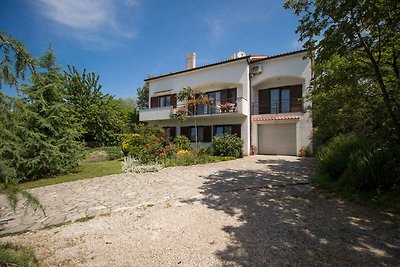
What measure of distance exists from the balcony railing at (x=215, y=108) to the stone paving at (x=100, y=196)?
31.8 ft

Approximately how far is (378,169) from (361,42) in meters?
3.42

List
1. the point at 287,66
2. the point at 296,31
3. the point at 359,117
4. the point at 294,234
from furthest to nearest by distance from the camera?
the point at 287,66
the point at 359,117
the point at 296,31
the point at 294,234

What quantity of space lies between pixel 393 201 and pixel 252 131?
1342 cm

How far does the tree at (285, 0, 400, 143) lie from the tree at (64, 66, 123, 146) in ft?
66.4

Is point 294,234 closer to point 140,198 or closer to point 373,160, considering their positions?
point 373,160

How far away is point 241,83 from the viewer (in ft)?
59.8

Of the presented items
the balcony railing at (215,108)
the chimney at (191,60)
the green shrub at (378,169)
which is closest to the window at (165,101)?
the balcony railing at (215,108)

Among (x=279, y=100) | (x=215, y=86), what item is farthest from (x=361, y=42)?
(x=215, y=86)

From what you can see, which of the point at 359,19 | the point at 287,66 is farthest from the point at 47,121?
the point at 287,66

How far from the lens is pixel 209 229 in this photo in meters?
4.12

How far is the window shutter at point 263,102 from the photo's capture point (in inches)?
723

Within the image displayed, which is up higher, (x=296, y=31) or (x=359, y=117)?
(x=296, y=31)

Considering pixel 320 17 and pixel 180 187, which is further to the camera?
pixel 180 187

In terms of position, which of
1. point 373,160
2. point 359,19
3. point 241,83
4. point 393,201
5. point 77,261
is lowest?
point 77,261
